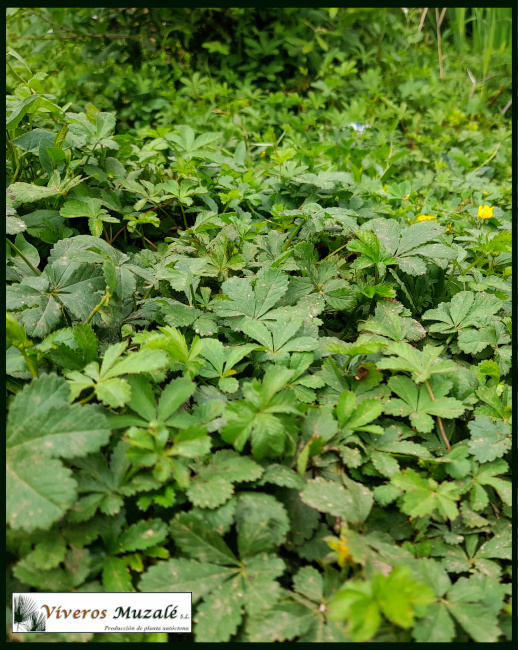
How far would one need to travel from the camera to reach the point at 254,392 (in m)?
1.16

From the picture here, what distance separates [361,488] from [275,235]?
948 millimetres

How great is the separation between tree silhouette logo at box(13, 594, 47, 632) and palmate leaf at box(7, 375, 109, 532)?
0.58ft

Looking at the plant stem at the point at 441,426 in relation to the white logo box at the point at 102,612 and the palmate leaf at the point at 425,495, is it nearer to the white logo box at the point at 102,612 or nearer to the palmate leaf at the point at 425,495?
the palmate leaf at the point at 425,495

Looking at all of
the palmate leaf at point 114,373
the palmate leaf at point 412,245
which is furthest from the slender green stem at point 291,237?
the palmate leaf at point 114,373

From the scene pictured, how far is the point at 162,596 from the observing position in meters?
0.97

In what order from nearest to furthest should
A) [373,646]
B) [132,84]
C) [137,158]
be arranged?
[373,646]
[137,158]
[132,84]

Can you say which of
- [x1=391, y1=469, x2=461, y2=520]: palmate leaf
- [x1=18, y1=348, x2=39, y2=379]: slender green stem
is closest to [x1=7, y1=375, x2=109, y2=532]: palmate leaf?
[x1=18, y1=348, x2=39, y2=379]: slender green stem

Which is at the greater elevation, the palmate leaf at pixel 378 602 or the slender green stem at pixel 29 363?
the slender green stem at pixel 29 363

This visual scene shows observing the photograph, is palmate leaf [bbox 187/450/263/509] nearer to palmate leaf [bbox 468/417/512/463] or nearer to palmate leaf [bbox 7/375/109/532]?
palmate leaf [bbox 7/375/109/532]

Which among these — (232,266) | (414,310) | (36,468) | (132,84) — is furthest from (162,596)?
(132,84)

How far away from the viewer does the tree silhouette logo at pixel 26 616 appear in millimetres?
945

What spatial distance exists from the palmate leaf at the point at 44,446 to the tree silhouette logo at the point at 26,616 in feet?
0.58

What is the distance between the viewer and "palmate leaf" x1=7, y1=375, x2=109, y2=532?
36.2 inches

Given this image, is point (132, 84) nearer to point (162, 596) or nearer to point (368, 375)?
point (368, 375)
